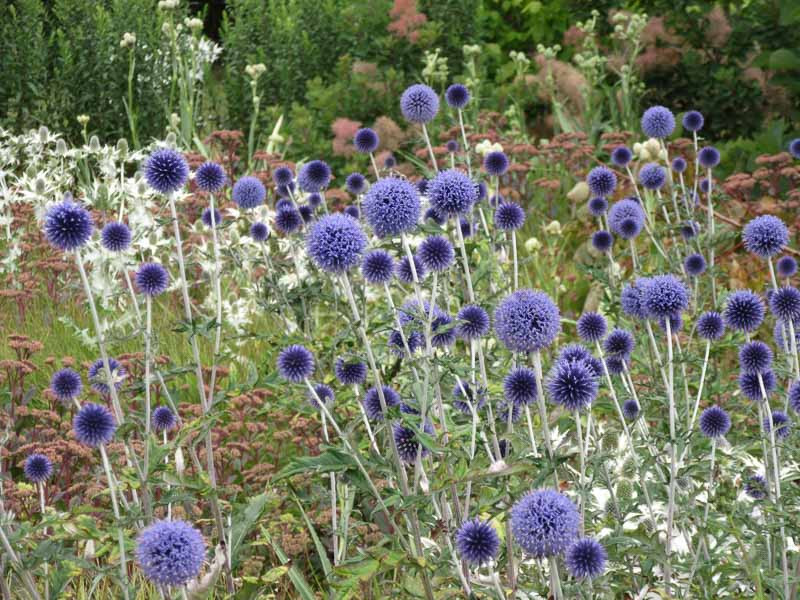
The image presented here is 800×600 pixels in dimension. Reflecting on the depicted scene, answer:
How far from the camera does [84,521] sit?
2.67 meters

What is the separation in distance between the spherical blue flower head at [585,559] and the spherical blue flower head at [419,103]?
6.05 ft

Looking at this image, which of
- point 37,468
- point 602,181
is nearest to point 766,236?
point 602,181

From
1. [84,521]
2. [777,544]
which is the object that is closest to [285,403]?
[84,521]

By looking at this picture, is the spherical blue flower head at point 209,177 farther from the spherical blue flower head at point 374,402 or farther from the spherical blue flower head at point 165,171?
the spherical blue flower head at point 374,402

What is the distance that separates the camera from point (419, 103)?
12.3 feet

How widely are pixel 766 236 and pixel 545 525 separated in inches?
66.9

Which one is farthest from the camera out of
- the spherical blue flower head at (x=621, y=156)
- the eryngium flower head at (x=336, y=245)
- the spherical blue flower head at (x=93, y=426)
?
the spherical blue flower head at (x=621, y=156)

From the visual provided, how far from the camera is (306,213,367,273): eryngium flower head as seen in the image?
2566mm

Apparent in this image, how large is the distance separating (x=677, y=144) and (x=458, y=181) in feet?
11.0

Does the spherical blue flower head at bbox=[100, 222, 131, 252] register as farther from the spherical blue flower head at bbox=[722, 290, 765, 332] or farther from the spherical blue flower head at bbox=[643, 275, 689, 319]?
the spherical blue flower head at bbox=[722, 290, 765, 332]

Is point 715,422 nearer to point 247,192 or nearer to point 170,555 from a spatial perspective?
point 170,555

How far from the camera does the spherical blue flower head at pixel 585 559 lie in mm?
2400

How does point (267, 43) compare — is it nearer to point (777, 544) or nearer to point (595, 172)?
point (595, 172)

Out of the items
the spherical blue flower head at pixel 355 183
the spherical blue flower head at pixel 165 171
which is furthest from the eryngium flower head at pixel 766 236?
the spherical blue flower head at pixel 165 171
